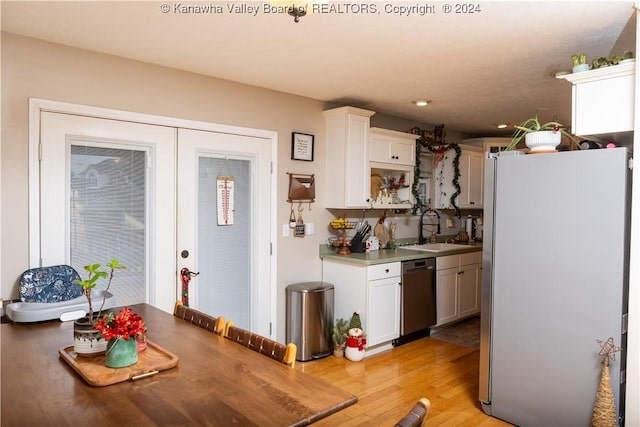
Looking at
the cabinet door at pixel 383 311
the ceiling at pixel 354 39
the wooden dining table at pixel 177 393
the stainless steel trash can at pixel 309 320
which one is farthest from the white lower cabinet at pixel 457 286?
the wooden dining table at pixel 177 393

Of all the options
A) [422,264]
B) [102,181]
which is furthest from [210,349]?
[422,264]

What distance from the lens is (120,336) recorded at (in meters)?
1.52

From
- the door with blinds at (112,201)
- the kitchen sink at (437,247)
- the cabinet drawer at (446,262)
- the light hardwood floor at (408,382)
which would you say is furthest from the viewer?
the kitchen sink at (437,247)

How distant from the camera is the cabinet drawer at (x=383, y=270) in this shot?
383cm

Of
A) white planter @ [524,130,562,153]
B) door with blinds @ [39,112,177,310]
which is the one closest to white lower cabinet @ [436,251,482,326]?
white planter @ [524,130,562,153]

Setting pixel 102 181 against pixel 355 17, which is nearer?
pixel 355 17

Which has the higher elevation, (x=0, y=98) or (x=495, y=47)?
(x=495, y=47)

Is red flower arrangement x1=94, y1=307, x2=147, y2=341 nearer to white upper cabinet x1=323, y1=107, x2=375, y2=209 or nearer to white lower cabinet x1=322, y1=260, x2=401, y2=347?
white lower cabinet x1=322, y1=260, x2=401, y2=347

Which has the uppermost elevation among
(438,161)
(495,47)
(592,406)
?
(495,47)

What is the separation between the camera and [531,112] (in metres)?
4.56

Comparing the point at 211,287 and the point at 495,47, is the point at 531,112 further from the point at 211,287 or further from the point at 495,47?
the point at 211,287

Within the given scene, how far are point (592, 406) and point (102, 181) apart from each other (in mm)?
3270

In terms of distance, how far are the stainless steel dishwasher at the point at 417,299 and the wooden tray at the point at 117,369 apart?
111 inches

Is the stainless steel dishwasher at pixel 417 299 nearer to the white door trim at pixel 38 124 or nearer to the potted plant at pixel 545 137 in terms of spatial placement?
the potted plant at pixel 545 137
